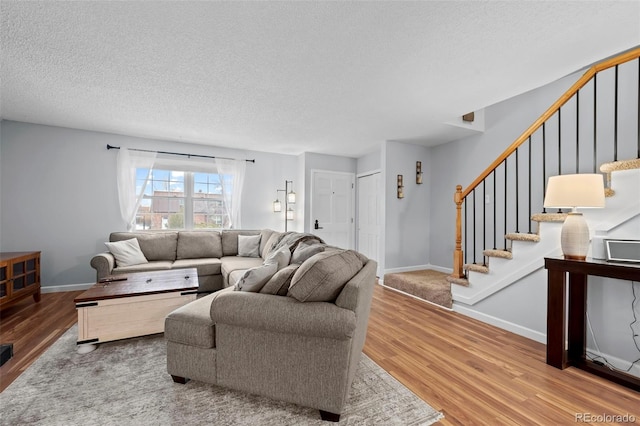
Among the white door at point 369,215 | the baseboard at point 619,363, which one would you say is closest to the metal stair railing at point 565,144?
the baseboard at point 619,363

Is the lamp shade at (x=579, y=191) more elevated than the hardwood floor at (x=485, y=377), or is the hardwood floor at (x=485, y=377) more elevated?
the lamp shade at (x=579, y=191)

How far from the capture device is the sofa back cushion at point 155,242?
3938 millimetres

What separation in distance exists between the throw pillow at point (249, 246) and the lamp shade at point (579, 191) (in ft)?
12.3

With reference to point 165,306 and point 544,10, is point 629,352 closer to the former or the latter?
point 544,10

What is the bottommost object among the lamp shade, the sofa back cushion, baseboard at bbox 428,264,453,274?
baseboard at bbox 428,264,453,274

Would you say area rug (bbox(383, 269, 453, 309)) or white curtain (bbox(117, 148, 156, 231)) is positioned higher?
white curtain (bbox(117, 148, 156, 231))

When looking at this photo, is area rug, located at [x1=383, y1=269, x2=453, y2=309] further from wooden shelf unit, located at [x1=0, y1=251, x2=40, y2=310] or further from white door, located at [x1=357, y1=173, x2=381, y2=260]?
wooden shelf unit, located at [x1=0, y1=251, x2=40, y2=310]

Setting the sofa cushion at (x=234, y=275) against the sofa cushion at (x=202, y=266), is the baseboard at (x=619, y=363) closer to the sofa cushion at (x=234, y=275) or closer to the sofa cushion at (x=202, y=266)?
the sofa cushion at (x=234, y=275)

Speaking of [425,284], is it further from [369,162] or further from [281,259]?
[369,162]

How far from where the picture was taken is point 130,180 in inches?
166

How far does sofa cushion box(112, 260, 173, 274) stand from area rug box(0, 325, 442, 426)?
145 cm

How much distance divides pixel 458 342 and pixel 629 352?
3.76 ft

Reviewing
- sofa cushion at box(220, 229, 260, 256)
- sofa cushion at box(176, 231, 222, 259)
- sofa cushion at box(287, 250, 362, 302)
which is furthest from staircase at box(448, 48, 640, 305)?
sofa cushion at box(176, 231, 222, 259)

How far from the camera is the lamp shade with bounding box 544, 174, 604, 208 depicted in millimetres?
1915
